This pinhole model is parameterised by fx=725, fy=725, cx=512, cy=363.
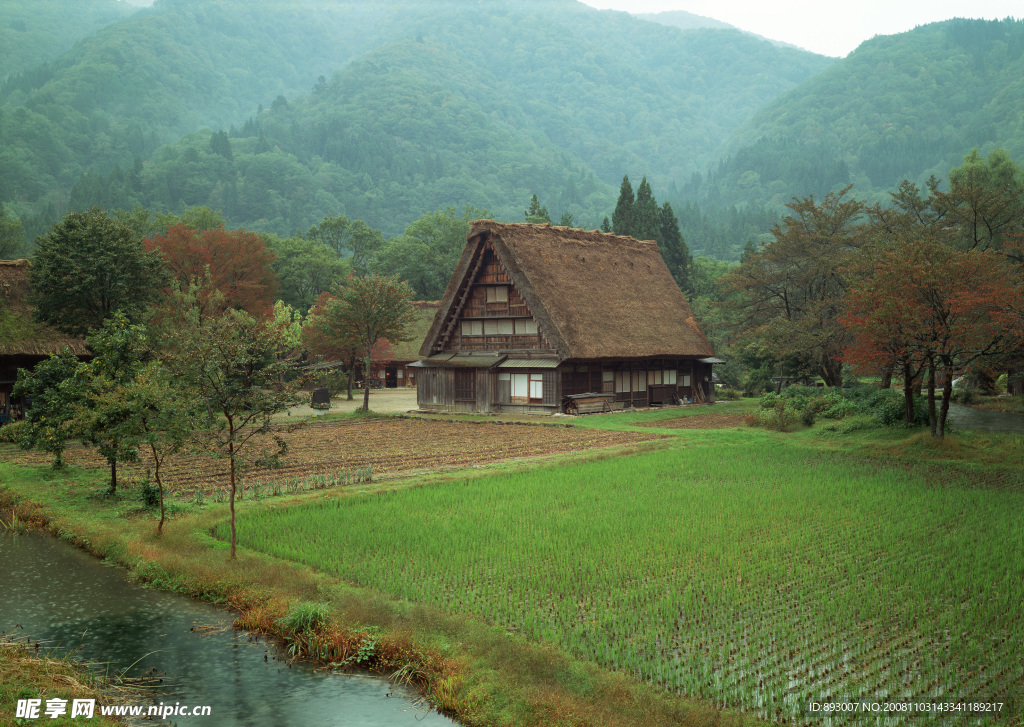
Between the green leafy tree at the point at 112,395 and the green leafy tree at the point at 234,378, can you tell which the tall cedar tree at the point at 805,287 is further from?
the green leafy tree at the point at 112,395

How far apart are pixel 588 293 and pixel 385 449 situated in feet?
58.0

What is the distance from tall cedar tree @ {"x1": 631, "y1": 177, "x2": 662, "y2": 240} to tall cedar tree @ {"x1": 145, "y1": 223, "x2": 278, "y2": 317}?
3074 cm

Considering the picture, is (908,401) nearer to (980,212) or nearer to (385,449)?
(980,212)

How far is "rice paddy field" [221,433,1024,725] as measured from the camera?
7.02m

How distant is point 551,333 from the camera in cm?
3538

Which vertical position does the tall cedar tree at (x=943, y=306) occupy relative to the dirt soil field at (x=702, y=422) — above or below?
above

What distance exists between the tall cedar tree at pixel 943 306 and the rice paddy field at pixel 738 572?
4.17 metres

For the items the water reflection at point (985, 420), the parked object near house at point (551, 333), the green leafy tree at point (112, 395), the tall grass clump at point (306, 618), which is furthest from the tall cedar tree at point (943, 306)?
the green leafy tree at point (112, 395)

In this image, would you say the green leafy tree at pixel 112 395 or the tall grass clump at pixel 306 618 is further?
the green leafy tree at pixel 112 395

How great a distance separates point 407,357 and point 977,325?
159 feet

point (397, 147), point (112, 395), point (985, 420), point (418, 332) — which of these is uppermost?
point (397, 147)

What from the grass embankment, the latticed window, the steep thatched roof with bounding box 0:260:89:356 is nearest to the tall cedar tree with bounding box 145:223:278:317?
the steep thatched roof with bounding box 0:260:89:356

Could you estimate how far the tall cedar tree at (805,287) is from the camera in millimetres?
34250

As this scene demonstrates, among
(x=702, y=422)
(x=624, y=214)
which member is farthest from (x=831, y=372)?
(x=624, y=214)
